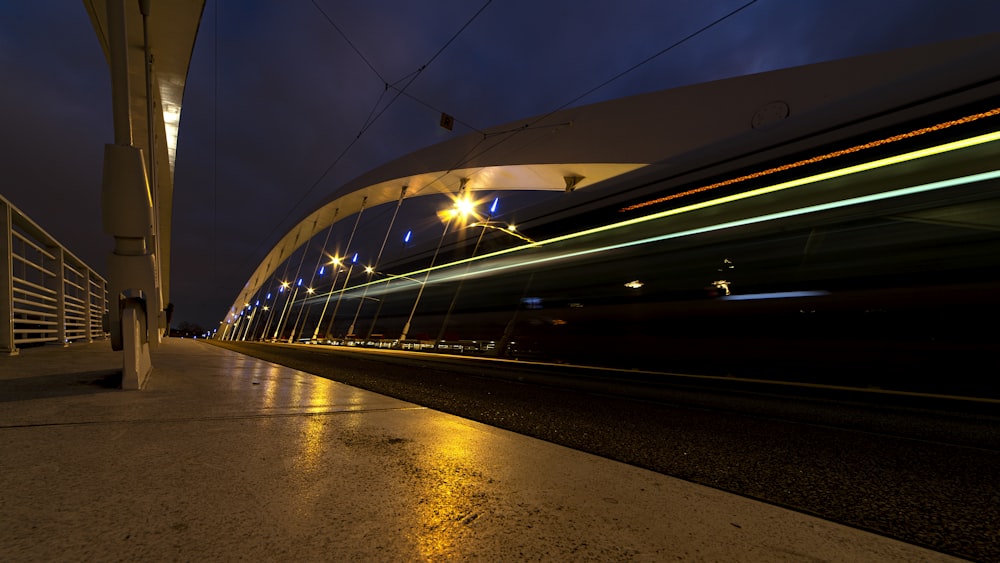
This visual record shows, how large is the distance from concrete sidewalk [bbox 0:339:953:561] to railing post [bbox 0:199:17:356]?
4798 millimetres

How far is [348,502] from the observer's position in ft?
3.21

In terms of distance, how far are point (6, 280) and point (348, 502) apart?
21.8ft

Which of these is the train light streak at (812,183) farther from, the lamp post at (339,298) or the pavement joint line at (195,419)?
the lamp post at (339,298)

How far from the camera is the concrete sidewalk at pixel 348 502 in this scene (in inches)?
30.7

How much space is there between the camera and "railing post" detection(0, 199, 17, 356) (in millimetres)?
4629

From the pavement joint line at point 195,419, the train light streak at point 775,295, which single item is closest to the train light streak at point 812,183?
the train light streak at point 775,295

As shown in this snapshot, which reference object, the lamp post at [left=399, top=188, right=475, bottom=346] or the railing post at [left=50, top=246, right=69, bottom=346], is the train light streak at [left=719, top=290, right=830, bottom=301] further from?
the railing post at [left=50, top=246, right=69, bottom=346]

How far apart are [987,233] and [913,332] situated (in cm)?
78

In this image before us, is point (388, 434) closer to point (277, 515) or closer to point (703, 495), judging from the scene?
point (277, 515)

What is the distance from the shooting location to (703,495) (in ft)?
3.79

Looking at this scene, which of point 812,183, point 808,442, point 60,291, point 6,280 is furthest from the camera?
point 60,291

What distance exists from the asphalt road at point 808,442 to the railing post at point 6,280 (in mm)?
4797

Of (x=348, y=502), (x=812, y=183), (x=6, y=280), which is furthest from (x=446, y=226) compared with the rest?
(x=348, y=502)

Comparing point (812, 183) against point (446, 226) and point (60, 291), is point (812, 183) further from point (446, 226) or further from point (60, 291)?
point (446, 226)
